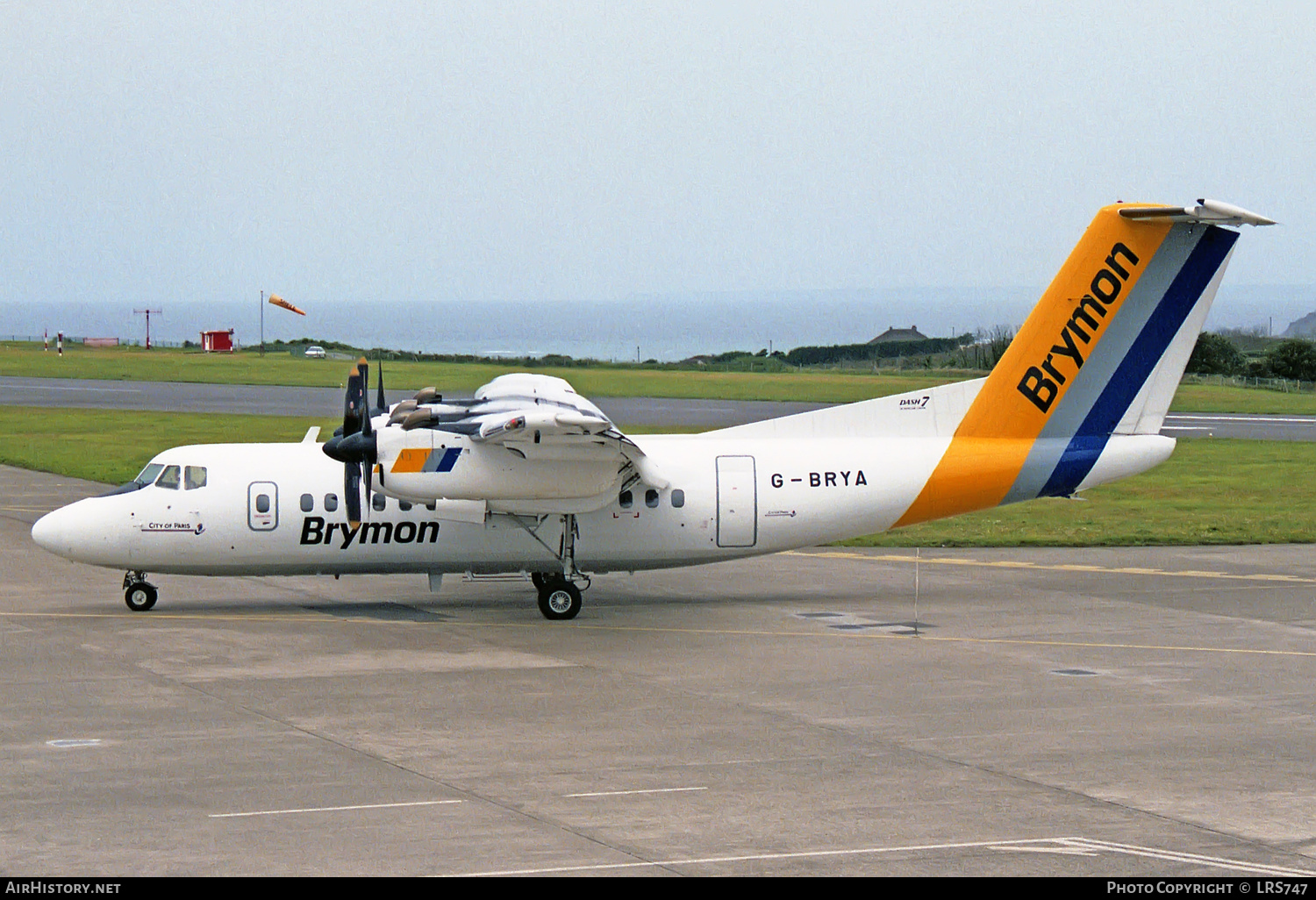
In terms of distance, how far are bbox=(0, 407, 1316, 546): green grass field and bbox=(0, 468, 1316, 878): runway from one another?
591cm

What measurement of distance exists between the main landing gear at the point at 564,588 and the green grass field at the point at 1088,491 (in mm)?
10971

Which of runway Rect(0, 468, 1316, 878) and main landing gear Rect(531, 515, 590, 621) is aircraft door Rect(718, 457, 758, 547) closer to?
runway Rect(0, 468, 1316, 878)

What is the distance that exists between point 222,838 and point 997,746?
810 centimetres

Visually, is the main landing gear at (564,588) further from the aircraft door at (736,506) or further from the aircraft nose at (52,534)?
the aircraft nose at (52,534)

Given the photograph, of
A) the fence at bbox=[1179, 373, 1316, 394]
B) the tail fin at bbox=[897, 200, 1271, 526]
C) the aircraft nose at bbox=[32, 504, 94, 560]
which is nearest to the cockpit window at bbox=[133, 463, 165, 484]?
the aircraft nose at bbox=[32, 504, 94, 560]

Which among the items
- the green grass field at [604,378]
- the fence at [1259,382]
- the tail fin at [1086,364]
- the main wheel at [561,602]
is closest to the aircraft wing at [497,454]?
the main wheel at [561,602]

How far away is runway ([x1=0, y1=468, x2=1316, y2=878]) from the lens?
1289cm

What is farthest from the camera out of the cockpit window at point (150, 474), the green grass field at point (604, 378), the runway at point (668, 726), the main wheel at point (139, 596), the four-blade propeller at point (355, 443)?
the green grass field at point (604, 378)

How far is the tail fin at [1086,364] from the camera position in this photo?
2525cm

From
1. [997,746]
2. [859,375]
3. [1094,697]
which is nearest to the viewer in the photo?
[997,746]

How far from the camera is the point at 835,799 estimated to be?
47.3ft

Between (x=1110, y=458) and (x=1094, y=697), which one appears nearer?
(x=1094, y=697)
